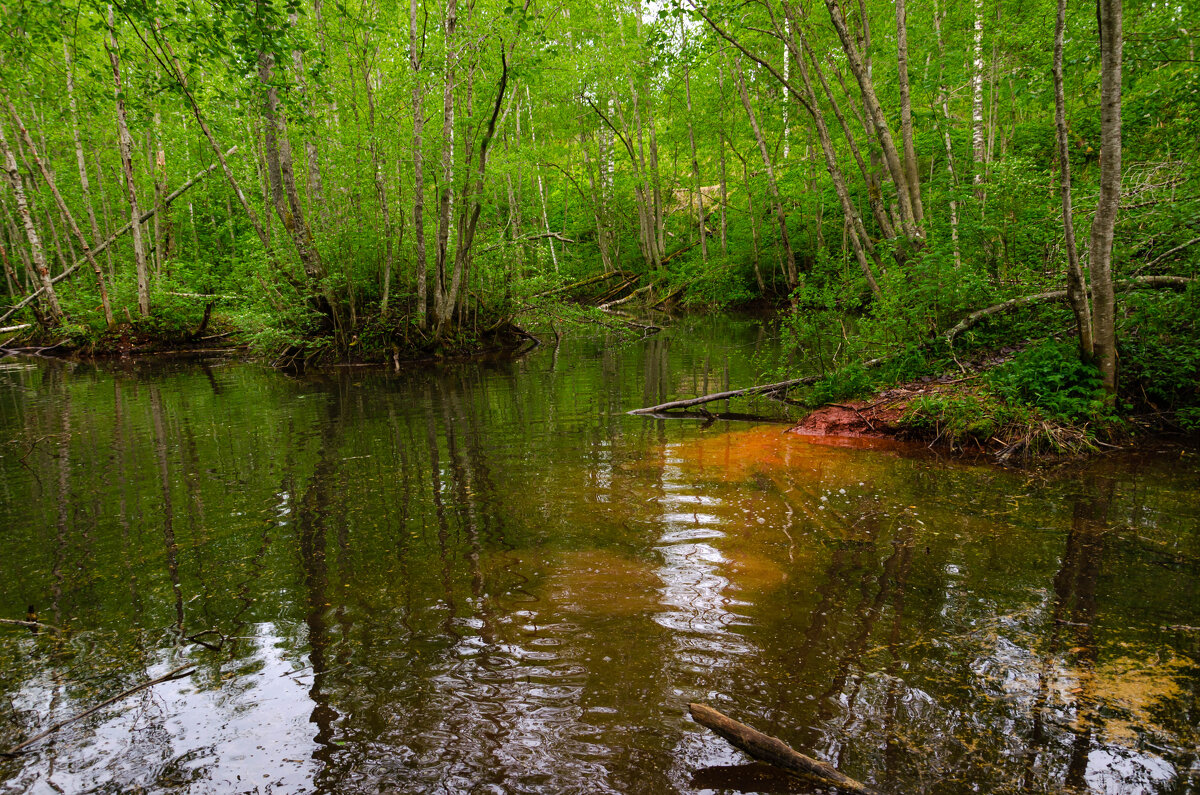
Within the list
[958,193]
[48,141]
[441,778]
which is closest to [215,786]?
[441,778]

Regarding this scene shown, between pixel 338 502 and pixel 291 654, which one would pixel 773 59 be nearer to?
pixel 338 502

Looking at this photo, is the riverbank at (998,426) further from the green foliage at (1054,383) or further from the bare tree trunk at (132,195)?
the bare tree trunk at (132,195)

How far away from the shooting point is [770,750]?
2.59 m

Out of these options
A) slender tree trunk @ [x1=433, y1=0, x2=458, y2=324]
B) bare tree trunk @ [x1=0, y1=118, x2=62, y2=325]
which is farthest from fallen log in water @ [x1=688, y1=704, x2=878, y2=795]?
bare tree trunk @ [x1=0, y1=118, x2=62, y2=325]

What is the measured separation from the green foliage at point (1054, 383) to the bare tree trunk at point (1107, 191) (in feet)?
0.62

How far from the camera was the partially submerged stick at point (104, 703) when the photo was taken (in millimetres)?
2875

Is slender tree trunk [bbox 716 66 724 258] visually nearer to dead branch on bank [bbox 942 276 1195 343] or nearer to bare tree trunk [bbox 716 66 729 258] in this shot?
bare tree trunk [bbox 716 66 729 258]

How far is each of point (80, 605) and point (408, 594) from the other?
2.25 m

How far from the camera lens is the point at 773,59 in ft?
80.2

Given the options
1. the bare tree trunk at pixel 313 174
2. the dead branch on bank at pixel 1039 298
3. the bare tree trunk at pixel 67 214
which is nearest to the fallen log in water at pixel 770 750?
the dead branch on bank at pixel 1039 298

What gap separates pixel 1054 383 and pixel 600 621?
6.64 m

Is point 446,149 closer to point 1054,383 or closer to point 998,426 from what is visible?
point 998,426

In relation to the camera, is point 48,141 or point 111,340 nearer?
point 111,340

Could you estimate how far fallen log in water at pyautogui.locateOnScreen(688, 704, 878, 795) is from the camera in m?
2.47
